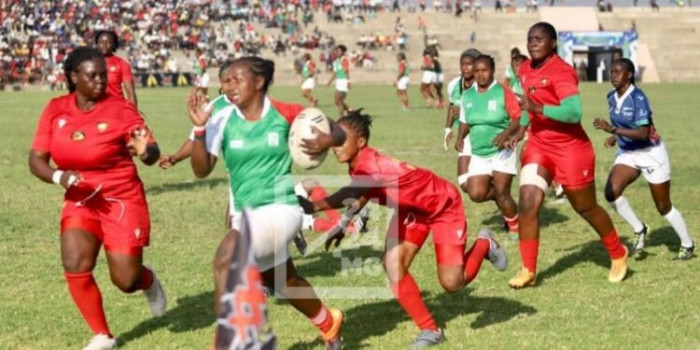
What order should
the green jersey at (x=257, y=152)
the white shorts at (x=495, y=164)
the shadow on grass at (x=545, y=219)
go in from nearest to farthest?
1. the green jersey at (x=257, y=152)
2. the white shorts at (x=495, y=164)
3. the shadow on grass at (x=545, y=219)

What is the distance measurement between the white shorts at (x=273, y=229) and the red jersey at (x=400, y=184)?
85cm

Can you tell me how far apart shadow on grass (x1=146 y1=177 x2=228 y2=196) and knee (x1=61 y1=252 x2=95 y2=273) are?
9309 mm

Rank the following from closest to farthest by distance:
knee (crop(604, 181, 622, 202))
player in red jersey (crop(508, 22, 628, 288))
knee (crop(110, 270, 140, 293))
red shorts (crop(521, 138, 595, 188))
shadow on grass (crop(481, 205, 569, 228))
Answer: knee (crop(110, 270, 140, 293))
player in red jersey (crop(508, 22, 628, 288))
red shorts (crop(521, 138, 595, 188))
knee (crop(604, 181, 622, 202))
shadow on grass (crop(481, 205, 569, 228))

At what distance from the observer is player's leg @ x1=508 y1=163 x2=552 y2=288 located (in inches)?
391

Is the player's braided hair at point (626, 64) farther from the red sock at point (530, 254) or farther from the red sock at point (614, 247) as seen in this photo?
the red sock at point (530, 254)

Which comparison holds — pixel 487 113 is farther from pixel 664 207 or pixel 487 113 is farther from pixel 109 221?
pixel 109 221

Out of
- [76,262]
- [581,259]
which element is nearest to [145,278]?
[76,262]

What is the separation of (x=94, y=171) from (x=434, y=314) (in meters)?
3.07

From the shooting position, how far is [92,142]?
7512mm

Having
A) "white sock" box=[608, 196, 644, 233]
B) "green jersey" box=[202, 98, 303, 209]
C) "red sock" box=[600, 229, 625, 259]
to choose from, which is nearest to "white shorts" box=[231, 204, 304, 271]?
"green jersey" box=[202, 98, 303, 209]

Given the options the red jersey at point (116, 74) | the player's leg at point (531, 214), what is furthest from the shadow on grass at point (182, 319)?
the red jersey at point (116, 74)

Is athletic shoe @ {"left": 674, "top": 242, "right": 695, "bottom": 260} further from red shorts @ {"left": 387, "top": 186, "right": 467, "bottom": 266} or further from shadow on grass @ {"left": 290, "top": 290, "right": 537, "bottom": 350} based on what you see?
red shorts @ {"left": 387, "top": 186, "right": 467, "bottom": 266}

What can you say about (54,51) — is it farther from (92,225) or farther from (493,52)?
(92,225)

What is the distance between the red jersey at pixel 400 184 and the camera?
7.54 meters
